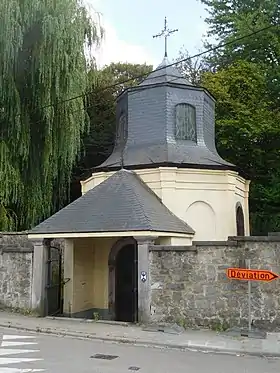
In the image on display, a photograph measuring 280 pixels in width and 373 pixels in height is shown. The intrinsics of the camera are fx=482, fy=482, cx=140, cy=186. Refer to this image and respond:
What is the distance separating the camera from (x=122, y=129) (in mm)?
19953

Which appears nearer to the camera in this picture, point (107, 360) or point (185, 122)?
point (107, 360)

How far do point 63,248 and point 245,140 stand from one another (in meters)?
13.3

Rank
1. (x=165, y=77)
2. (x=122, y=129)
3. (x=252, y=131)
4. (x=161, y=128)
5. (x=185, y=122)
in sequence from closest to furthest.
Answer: (x=161, y=128), (x=185, y=122), (x=165, y=77), (x=122, y=129), (x=252, y=131)

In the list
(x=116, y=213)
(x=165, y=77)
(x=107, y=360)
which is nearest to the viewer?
(x=107, y=360)

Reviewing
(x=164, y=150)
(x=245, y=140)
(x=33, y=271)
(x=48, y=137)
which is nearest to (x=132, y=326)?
(x=33, y=271)

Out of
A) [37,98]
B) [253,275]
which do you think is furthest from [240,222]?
[37,98]

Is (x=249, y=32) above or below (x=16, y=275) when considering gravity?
→ above

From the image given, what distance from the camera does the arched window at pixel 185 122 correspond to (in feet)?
60.1

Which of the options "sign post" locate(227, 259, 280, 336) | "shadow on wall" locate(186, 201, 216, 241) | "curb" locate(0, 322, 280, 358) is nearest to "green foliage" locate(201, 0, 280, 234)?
"shadow on wall" locate(186, 201, 216, 241)

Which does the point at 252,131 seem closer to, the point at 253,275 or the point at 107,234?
the point at 107,234

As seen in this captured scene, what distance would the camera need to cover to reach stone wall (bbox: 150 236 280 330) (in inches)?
454

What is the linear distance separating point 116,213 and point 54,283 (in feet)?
13.3

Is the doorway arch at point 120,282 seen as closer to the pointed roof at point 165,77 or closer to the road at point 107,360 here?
the road at point 107,360

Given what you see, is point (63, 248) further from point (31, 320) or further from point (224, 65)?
point (224, 65)
